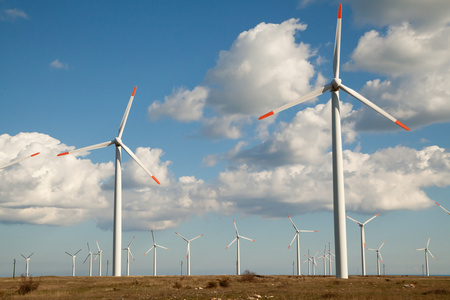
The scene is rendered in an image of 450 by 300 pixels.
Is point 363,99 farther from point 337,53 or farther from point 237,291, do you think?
point 237,291

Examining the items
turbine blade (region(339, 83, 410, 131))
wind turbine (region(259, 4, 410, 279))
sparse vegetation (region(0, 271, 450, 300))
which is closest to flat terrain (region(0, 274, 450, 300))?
sparse vegetation (region(0, 271, 450, 300))

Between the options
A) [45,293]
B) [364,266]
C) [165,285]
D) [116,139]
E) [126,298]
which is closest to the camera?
[126,298]

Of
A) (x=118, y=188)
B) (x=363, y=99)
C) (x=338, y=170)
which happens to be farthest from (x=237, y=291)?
(x=118, y=188)

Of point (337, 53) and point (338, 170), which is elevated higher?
point (337, 53)

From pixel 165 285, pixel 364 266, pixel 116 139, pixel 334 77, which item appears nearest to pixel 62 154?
pixel 116 139

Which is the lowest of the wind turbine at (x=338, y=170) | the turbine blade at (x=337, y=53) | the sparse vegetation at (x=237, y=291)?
the sparse vegetation at (x=237, y=291)

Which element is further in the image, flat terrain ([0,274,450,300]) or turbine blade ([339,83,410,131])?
turbine blade ([339,83,410,131])

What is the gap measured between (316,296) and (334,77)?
44.7 meters

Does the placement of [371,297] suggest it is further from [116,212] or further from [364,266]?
[364,266]

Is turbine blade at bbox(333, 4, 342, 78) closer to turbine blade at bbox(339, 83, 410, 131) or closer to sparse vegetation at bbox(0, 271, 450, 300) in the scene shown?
turbine blade at bbox(339, 83, 410, 131)

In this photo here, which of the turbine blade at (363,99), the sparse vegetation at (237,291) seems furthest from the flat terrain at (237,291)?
the turbine blade at (363,99)

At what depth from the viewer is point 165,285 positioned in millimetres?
71375

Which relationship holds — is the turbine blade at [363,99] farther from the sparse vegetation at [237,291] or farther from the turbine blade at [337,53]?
the sparse vegetation at [237,291]

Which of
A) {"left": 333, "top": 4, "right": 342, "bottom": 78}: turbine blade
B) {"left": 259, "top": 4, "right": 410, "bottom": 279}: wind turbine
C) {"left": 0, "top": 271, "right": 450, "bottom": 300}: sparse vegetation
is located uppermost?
{"left": 333, "top": 4, "right": 342, "bottom": 78}: turbine blade
